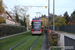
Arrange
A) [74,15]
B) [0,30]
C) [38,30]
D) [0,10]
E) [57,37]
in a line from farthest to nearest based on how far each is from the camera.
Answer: [74,15], [38,30], [0,30], [0,10], [57,37]

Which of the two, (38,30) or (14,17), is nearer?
(38,30)

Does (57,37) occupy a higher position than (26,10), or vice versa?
(26,10)

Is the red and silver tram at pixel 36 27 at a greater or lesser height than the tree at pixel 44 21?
lesser

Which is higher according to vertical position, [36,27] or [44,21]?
[44,21]

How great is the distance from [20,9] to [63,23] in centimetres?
2143

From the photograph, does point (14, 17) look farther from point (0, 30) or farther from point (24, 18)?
point (0, 30)

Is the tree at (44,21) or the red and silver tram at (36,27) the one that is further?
the tree at (44,21)

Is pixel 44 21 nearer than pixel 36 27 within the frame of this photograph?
No

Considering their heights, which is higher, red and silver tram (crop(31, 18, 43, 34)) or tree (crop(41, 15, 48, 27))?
tree (crop(41, 15, 48, 27))

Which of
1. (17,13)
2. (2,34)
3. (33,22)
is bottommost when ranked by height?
(2,34)

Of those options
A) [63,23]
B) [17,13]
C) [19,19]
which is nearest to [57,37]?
[63,23]

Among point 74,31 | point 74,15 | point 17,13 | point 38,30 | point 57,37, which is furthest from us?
point 17,13

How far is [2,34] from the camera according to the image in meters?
24.3

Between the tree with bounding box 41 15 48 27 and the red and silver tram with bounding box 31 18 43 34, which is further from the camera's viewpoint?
the tree with bounding box 41 15 48 27
